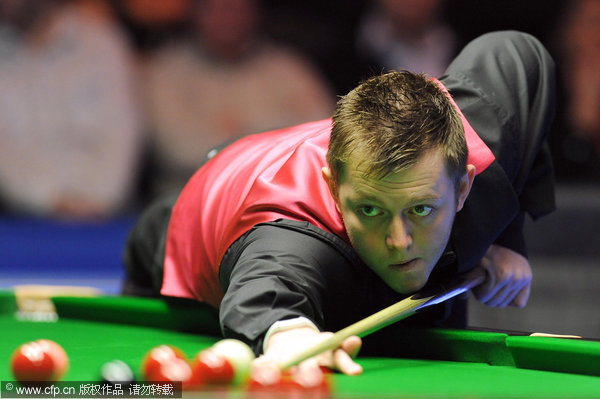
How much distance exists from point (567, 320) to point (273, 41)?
3.45 m

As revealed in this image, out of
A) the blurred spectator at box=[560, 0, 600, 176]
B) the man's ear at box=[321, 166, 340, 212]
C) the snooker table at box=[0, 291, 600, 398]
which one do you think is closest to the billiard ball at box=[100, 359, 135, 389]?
the snooker table at box=[0, 291, 600, 398]

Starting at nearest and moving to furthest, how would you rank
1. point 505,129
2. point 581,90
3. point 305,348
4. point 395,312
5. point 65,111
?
1. point 305,348
2. point 395,312
3. point 505,129
4. point 581,90
5. point 65,111

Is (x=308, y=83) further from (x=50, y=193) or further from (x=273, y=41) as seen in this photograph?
(x=50, y=193)

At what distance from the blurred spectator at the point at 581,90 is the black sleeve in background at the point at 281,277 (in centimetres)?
542

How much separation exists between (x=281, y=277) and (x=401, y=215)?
35cm

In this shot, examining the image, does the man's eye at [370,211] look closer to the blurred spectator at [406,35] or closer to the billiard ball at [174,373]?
the billiard ball at [174,373]

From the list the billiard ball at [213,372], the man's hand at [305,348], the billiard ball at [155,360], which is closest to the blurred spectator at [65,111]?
the man's hand at [305,348]

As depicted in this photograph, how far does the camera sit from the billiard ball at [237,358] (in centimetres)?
170

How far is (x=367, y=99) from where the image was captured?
2299 millimetres

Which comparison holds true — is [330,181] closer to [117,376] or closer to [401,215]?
[401,215]

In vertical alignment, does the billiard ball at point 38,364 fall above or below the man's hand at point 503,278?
below

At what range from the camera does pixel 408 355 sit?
2.38 metres

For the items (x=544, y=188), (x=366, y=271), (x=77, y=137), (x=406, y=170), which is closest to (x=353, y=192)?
(x=406, y=170)

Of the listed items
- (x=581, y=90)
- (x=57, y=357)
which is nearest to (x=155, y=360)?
(x=57, y=357)
